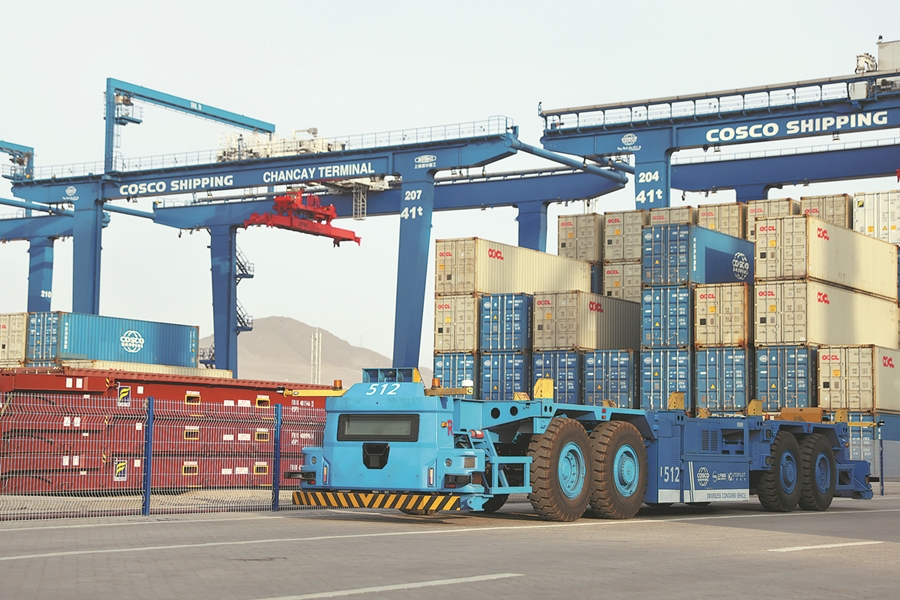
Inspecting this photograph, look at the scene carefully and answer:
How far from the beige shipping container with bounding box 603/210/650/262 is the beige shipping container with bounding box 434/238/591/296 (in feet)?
3.32

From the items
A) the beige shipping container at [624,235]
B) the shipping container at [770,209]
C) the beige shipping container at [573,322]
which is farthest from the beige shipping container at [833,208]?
the beige shipping container at [573,322]

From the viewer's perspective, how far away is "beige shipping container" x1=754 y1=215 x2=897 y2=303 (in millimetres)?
30359

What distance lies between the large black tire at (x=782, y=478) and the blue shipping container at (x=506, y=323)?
49.8ft

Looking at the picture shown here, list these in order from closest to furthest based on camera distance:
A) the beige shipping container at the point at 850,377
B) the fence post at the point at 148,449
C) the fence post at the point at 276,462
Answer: the fence post at the point at 148,449
the fence post at the point at 276,462
the beige shipping container at the point at 850,377

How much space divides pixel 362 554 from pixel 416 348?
28.8 m

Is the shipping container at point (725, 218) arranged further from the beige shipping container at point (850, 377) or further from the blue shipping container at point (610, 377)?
the beige shipping container at point (850, 377)

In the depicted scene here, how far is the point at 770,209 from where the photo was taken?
1347 inches

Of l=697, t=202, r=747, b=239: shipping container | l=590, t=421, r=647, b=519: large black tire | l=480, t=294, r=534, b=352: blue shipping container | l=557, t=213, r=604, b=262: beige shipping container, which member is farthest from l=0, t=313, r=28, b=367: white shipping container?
l=590, t=421, r=647, b=519: large black tire

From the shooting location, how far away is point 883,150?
37469 mm

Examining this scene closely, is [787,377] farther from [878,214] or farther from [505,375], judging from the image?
[878,214]

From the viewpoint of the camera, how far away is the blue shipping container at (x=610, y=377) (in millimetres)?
31812

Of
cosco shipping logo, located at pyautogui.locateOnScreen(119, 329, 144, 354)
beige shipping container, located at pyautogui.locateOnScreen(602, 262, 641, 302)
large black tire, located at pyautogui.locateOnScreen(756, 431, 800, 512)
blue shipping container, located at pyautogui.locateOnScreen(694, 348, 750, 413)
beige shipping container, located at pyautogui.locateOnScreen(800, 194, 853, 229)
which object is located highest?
beige shipping container, located at pyautogui.locateOnScreen(800, 194, 853, 229)

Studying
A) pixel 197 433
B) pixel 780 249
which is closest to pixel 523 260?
pixel 780 249

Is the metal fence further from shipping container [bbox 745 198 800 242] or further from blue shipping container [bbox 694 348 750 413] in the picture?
shipping container [bbox 745 198 800 242]
